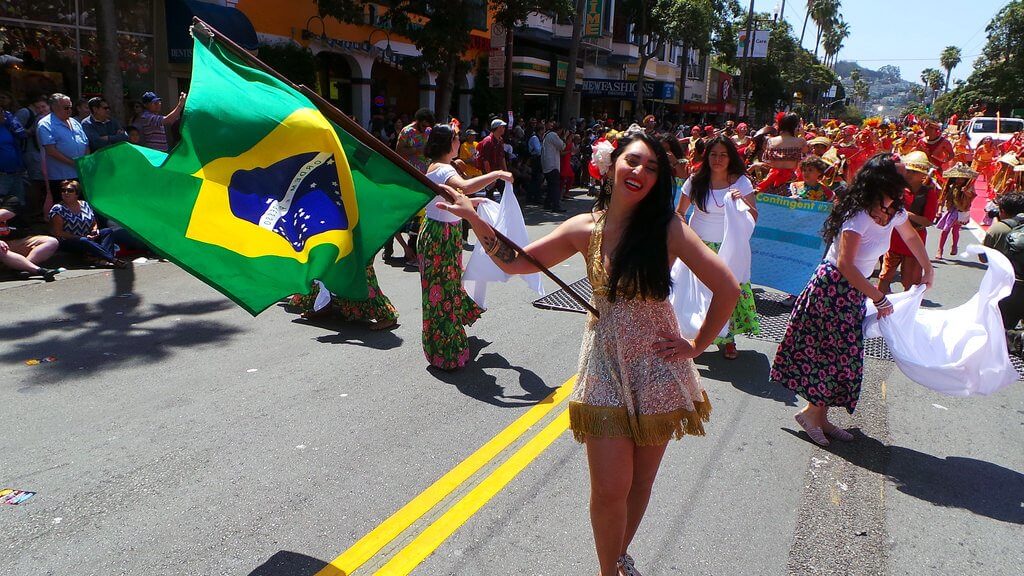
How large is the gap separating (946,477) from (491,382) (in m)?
2.94

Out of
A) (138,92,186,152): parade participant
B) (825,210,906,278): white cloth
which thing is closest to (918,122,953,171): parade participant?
(825,210,906,278): white cloth

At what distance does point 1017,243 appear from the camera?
6312 mm

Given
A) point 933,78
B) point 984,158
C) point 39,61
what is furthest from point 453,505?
point 933,78

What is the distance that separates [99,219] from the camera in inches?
379

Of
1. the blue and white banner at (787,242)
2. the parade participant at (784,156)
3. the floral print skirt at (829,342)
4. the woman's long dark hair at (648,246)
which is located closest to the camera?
the woman's long dark hair at (648,246)

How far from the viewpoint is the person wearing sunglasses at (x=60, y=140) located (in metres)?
9.23

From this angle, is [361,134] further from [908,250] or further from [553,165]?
[553,165]

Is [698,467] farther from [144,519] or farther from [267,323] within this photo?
[267,323]

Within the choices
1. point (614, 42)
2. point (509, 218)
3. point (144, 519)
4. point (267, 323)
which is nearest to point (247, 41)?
point (267, 323)

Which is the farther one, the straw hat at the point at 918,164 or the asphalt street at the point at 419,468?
the straw hat at the point at 918,164

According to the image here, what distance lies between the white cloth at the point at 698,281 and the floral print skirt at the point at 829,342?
3.52 feet

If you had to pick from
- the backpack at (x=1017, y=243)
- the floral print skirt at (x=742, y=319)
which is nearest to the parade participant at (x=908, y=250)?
the backpack at (x=1017, y=243)

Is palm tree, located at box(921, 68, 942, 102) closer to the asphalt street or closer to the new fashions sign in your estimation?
the new fashions sign

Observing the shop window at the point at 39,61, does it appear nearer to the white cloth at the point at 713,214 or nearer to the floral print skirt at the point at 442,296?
the floral print skirt at the point at 442,296
